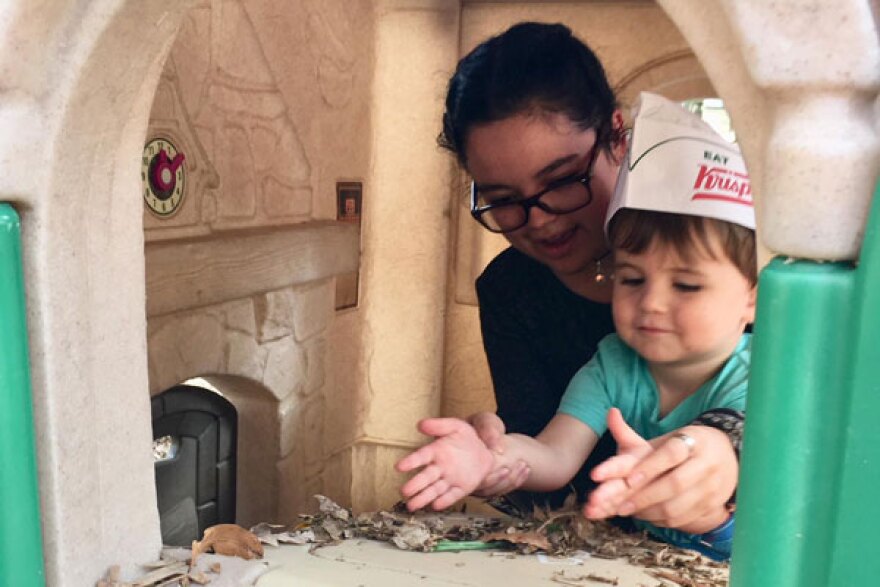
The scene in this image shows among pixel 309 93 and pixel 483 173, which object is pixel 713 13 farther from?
pixel 309 93

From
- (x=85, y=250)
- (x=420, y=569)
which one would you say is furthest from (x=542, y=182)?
(x=85, y=250)

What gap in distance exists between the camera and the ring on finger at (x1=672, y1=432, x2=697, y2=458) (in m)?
1.18

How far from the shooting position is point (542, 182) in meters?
1.72

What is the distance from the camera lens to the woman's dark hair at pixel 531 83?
5.70 ft

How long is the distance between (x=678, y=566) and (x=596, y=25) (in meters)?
2.78

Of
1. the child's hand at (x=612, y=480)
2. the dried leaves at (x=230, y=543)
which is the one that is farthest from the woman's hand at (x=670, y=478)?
the dried leaves at (x=230, y=543)

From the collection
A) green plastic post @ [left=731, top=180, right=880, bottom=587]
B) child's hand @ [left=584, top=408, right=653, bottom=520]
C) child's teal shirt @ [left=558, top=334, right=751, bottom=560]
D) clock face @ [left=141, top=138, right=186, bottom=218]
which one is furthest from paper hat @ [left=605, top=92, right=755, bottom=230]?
clock face @ [left=141, top=138, right=186, bottom=218]

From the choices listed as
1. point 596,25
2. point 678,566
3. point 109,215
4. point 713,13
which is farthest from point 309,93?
point 713,13

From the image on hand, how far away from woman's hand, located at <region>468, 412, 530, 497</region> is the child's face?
30 centimetres

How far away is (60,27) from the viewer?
998 mm

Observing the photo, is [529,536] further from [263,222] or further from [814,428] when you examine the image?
[263,222]

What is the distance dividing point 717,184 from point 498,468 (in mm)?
604

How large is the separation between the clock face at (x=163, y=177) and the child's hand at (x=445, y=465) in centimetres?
120

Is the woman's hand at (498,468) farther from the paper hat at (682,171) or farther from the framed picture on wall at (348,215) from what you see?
the framed picture on wall at (348,215)
